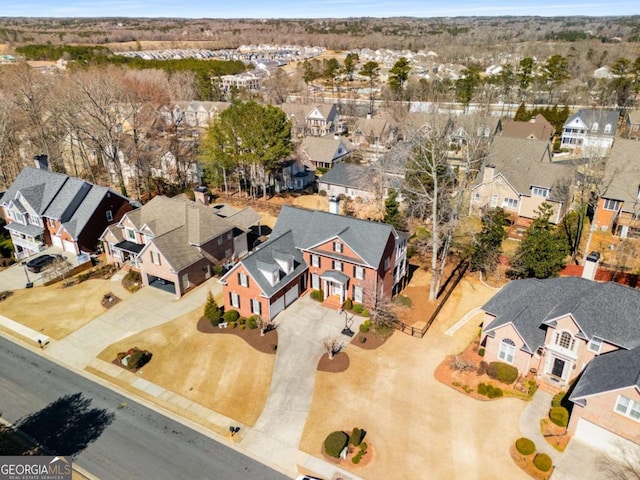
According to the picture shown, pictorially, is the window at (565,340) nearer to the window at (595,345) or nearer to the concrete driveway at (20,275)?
the window at (595,345)

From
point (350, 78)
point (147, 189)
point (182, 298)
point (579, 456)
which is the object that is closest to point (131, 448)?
point (182, 298)

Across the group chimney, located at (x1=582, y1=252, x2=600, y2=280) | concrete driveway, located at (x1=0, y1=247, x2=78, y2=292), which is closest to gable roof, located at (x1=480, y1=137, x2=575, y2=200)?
chimney, located at (x1=582, y1=252, x2=600, y2=280)

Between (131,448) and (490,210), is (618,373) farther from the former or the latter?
(490,210)

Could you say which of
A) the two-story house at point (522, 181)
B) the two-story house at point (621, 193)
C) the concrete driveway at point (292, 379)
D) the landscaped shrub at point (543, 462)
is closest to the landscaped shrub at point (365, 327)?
the concrete driveway at point (292, 379)

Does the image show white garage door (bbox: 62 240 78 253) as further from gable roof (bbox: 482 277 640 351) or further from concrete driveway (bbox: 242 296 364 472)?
gable roof (bbox: 482 277 640 351)

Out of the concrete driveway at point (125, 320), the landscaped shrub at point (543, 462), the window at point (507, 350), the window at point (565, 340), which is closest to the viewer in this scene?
the landscaped shrub at point (543, 462)

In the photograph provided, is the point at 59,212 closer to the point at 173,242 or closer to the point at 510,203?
the point at 173,242
